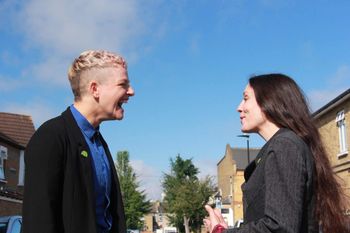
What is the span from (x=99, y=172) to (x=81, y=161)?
7.7 inches

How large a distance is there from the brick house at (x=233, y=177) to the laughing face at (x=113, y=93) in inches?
2572

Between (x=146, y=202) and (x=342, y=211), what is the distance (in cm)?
7201

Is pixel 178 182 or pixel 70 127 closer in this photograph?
pixel 70 127

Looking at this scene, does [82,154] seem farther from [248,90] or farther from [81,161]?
[248,90]

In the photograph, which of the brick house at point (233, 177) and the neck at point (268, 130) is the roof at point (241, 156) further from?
the neck at point (268, 130)

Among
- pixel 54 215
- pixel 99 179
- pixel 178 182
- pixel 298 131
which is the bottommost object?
pixel 54 215

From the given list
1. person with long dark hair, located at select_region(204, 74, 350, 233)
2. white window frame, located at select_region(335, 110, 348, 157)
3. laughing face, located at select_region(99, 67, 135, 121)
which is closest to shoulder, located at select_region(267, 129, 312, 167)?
person with long dark hair, located at select_region(204, 74, 350, 233)

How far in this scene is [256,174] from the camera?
3.16 metres

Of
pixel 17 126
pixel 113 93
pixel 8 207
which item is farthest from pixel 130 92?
pixel 17 126

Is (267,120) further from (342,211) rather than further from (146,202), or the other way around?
(146,202)

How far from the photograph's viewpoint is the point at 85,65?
336cm

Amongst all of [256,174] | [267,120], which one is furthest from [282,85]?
[256,174]

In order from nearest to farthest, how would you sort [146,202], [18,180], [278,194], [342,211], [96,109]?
[278,194], [342,211], [96,109], [18,180], [146,202]

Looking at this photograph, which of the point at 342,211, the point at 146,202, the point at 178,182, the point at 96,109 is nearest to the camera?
the point at 342,211
